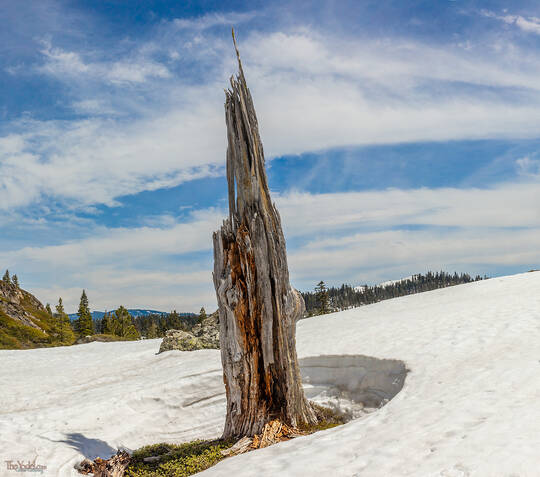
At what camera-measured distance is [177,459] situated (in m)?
8.52

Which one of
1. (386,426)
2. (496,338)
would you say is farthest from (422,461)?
(496,338)

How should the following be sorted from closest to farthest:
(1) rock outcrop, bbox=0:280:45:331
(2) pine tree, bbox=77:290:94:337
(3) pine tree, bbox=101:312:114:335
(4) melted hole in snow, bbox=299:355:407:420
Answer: (4) melted hole in snow, bbox=299:355:407:420, (2) pine tree, bbox=77:290:94:337, (3) pine tree, bbox=101:312:114:335, (1) rock outcrop, bbox=0:280:45:331

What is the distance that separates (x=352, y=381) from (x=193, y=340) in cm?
1009

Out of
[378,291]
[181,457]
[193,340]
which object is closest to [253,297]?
[181,457]

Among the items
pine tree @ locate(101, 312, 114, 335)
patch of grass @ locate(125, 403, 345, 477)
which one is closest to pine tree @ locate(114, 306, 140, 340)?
pine tree @ locate(101, 312, 114, 335)

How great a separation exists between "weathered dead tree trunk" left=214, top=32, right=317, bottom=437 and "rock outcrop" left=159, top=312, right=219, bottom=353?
11.0 metres

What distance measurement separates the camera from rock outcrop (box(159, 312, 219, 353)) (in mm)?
19688

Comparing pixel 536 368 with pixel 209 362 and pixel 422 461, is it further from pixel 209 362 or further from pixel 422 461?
pixel 209 362

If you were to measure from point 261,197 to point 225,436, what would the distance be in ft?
17.4

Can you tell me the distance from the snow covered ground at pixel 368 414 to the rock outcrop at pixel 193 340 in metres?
1.04

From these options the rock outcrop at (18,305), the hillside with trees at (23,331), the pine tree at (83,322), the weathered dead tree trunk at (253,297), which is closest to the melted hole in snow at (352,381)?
the weathered dead tree trunk at (253,297)

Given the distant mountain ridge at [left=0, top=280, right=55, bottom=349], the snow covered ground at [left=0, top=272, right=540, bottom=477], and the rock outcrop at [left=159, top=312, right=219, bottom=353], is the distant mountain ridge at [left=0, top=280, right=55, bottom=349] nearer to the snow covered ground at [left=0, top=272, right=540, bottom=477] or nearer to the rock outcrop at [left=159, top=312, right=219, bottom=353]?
the snow covered ground at [left=0, top=272, right=540, bottom=477]

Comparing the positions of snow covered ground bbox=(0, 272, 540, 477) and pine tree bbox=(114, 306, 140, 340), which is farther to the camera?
pine tree bbox=(114, 306, 140, 340)

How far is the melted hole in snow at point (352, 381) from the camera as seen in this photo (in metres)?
10.6
